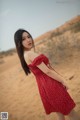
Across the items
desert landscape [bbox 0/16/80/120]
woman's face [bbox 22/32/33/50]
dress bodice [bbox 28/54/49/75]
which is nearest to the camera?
dress bodice [bbox 28/54/49/75]

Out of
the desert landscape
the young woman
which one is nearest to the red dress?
the young woman

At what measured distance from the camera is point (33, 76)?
3305 mm

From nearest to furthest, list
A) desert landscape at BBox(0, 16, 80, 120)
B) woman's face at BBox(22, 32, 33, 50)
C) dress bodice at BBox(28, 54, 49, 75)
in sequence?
dress bodice at BBox(28, 54, 49, 75) → woman's face at BBox(22, 32, 33, 50) → desert landscape at BBox(0, 16, 80, 120)

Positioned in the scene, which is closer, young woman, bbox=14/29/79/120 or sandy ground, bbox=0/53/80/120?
young woman, bbox=14/29/79/120

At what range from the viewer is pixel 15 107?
3447mm

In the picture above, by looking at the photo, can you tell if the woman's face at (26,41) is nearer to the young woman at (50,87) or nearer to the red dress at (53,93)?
the young woman at (50,87)

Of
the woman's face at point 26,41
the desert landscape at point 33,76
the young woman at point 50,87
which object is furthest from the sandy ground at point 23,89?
the woman's face at point 26,41

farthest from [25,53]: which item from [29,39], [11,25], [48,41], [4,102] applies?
[4,102]

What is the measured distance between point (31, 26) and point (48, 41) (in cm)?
31

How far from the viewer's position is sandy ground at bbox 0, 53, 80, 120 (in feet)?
10.5

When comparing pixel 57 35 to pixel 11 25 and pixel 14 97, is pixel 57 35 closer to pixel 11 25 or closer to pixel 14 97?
pixel 11 25

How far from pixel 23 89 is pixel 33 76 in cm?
25

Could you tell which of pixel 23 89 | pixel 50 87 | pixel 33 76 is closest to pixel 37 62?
pixel 50 87

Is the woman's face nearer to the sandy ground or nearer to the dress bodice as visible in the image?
the dress bodice
